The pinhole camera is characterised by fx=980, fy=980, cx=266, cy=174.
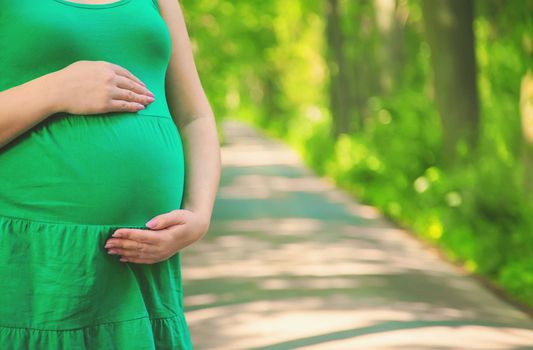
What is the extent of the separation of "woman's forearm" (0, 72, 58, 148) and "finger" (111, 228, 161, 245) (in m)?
0.27

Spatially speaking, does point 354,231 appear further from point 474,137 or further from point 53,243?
point 53,243

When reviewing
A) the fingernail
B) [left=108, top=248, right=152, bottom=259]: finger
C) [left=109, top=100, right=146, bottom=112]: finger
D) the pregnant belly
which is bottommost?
[left=108, top=248, right=152, bottom=259]: finger

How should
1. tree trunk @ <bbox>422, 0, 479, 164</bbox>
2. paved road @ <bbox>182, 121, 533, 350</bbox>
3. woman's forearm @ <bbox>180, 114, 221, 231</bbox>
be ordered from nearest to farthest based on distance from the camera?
woman's forearm @ <bbox>180, 114, 221, 231</bbox>
paved road @ <bbox>182, 121, 533, 350</bbox>
tree trunk @ <bbox>422, 0, 479, 164</bbox>

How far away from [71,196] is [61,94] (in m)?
0.20

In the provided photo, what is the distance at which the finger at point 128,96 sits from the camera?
1926mm

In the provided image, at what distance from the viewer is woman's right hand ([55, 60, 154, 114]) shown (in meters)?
1.90

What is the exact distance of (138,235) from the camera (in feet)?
6.26

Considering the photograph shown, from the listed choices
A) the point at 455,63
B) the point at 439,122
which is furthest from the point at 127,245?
the point at 439,122

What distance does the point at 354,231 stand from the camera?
42.7ft

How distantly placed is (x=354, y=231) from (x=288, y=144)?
29464 millimetres

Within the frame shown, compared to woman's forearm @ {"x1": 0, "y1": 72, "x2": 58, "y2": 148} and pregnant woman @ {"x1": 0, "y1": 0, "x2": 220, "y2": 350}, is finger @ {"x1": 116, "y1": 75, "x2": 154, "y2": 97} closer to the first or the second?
pregnant woman @ {"x1": 0, "y1": 0, "x2": 220, "y2": 350}

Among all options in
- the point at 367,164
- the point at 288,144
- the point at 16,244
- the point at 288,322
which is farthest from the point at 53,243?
the point at 288,144

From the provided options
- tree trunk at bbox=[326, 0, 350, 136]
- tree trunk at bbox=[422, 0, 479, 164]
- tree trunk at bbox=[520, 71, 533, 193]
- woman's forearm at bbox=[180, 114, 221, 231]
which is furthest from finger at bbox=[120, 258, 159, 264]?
tree trunk at bbox=[326, 0, 350, 136]

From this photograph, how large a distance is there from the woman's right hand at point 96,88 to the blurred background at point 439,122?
265 inches
